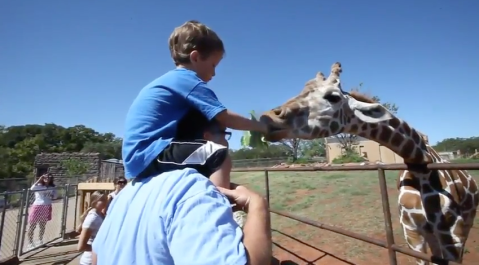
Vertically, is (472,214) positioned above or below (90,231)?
above

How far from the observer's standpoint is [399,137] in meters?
2.96

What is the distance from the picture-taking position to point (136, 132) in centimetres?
115

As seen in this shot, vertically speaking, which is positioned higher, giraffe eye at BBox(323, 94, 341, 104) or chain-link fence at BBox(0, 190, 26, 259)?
giraffe eye at BBox(323, 94, 341, 104)

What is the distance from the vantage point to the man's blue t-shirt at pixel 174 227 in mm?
713

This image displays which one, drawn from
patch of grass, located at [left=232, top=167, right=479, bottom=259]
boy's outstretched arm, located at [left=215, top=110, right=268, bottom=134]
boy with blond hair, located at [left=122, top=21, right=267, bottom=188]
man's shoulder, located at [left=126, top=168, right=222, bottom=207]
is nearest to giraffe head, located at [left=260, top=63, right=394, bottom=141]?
boy's outstretched arm, located at [left=215, top=110, right=268, bottom=134]

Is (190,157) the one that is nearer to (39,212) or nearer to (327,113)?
(327,113)

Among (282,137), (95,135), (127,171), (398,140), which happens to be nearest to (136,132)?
(127,171)

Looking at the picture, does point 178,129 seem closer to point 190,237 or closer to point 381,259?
point 190,237

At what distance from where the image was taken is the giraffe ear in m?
3.00

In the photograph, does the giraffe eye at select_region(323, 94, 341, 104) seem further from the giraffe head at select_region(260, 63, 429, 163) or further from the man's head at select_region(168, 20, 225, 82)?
the man's head at select_region(168, 20, 225, 82)

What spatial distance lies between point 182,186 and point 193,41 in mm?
666

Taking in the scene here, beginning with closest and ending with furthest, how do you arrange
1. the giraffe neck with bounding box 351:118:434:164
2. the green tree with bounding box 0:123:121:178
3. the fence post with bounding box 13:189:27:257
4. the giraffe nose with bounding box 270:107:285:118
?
the giraffe nose with bounding box 270:107:285:118, the giraffe neck with bounding box 351:118:434:164, the fence post with bounding box 13:189:27:257, the green tree with bounding box 0:123:121:178

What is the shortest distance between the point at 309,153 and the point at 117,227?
56808 millimetres

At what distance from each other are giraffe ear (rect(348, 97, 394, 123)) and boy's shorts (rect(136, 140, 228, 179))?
7.69 ft
